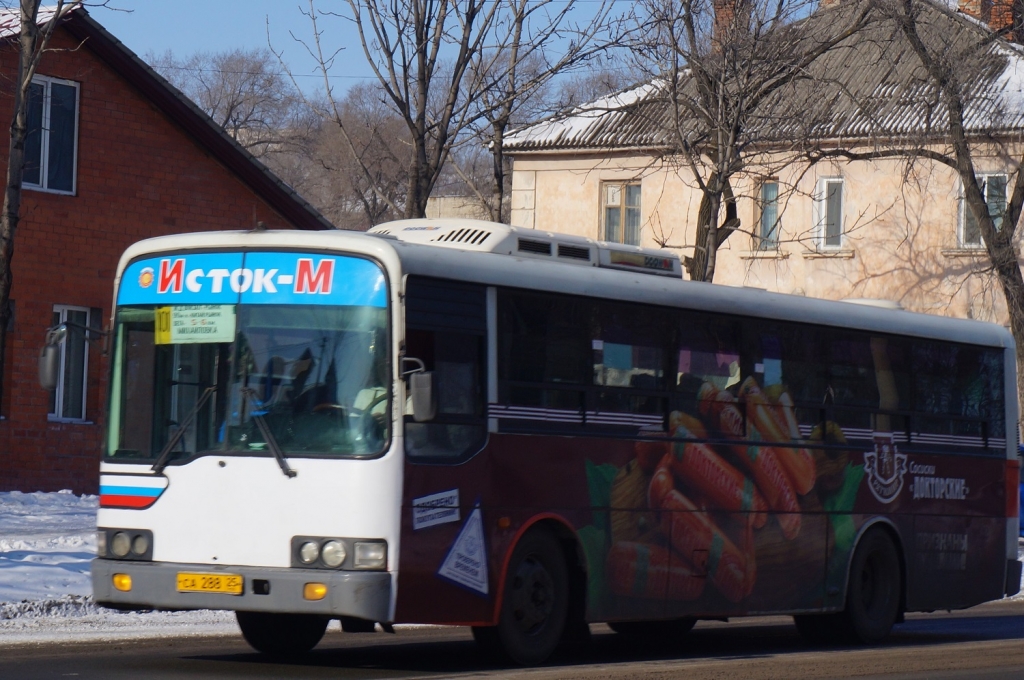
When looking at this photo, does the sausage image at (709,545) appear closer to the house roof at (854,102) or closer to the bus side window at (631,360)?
the bus side window at (631,360)

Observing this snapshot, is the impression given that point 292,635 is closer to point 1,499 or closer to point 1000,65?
point 1,499

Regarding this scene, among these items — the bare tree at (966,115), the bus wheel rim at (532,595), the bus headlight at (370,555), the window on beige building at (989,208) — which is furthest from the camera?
the window on beige building at (989,208)

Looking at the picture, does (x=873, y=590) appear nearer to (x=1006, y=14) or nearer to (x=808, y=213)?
(x=1006, y=14)

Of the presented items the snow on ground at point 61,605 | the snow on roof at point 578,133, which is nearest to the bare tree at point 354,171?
the snow on roof at point 578,133

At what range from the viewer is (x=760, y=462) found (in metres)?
12.6

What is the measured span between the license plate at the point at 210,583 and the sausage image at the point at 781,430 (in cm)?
462

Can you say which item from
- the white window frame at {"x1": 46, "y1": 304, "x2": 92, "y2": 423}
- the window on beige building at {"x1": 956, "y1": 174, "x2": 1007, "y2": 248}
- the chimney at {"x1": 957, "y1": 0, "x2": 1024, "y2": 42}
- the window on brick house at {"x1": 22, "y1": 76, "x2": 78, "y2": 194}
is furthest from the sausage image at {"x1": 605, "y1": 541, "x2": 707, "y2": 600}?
the window on beige building at {"x1": 956, "y1": 174, "x2": 1007, "y2": 248}

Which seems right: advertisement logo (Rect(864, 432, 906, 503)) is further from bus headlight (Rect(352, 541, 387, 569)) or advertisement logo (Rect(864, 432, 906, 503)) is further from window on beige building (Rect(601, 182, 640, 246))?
window on beige building (Rect(601, 182, 640, 246))

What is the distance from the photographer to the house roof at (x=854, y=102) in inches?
882

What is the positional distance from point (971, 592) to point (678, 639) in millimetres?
3196

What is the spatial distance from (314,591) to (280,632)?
1809mm

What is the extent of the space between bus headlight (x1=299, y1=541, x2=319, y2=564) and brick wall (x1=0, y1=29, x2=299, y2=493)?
45.2ft

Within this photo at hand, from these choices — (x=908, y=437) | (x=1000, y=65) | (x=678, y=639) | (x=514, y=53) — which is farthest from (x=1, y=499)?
(x=1000, y=65)

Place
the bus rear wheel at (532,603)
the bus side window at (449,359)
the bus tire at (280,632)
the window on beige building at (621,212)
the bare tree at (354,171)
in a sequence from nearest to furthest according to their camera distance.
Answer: the bus side window at (449,359) → the bus rear wheel at (532,603) → the bus tire at (280,632) → the window on beige building at (621,212) → the bare tree at (354,171)
